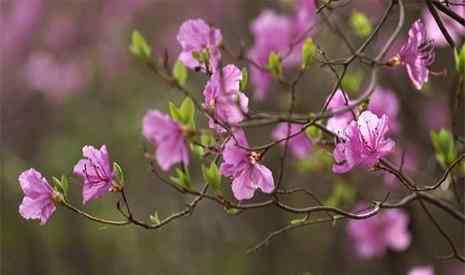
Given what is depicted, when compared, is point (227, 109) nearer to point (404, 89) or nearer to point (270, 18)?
point (270, 18)

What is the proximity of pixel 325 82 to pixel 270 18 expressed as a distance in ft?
6.16

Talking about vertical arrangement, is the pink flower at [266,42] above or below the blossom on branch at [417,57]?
above

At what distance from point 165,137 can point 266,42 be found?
961mm

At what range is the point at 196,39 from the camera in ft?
4.93

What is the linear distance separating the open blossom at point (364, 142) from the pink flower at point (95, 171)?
13.9 inches

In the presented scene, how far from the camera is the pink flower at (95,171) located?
1385 millimetres

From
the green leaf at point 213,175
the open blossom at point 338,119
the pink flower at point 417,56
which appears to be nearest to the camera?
the green leaf at point 213,175

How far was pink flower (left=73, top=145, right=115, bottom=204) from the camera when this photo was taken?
1.38 m

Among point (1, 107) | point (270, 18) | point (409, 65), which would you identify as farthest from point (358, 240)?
point (1, 107)

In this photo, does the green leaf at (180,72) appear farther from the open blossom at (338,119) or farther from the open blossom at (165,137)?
the open blossom at (338,119)

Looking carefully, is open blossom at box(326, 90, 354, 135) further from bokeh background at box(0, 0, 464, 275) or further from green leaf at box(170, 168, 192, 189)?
bokeh background at box(0, 0, 464, 275)

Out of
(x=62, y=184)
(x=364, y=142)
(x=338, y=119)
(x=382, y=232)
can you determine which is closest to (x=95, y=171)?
(x=62, y=184)

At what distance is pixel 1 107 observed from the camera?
157 inches

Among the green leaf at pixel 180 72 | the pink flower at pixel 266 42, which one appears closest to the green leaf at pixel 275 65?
the green leaf at pixel 180 72
